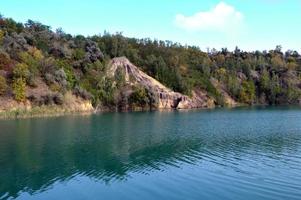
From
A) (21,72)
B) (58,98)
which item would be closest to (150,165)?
(58,98)

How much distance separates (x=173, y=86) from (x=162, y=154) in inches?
4330

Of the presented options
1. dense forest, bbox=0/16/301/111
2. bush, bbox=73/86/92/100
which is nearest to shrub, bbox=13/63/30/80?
dense forest, bbox=0/16/301/111

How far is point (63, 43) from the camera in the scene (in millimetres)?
143750

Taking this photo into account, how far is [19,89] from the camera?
100 m

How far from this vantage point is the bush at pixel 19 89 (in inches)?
3900

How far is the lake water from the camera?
28594 millimetres

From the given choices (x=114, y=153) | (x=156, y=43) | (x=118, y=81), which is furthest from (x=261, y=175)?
(x=156, y=43)

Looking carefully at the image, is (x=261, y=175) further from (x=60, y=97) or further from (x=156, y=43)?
(x=156, y=43)

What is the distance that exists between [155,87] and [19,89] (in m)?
52.0

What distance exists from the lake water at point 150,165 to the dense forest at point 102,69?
47507 millimetres

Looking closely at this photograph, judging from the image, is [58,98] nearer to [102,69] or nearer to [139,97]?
[139,97]

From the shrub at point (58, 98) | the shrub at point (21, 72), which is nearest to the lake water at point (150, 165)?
the shrub at point (58, 98)

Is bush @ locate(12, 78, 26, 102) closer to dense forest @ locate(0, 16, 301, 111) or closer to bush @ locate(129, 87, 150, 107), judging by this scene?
dense forest @ locate(0, 16, 301, 111)

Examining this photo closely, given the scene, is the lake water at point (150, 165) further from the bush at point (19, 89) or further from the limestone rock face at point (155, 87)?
the limestone rock face at point (155, 87)
